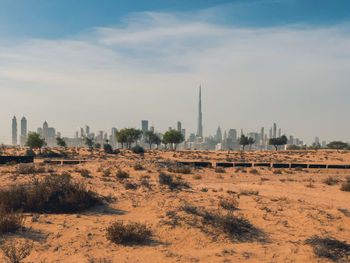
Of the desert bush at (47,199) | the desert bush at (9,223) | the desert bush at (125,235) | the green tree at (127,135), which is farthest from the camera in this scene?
the green tree at (127,135)

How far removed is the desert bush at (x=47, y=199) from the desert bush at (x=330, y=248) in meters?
8.96

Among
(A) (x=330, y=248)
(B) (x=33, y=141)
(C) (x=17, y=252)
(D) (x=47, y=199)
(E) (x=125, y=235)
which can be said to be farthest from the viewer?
(B) (x=33, y=141)

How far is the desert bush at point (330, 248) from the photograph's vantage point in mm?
7789

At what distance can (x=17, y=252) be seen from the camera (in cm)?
744

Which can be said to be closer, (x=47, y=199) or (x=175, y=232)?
(x=175, y=232)

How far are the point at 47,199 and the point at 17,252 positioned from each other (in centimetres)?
406

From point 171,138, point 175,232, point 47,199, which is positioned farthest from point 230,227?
point 171,138

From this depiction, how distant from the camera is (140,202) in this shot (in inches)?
512

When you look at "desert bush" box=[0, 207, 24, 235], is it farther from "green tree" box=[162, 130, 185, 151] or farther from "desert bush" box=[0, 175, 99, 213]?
"green tree" box=[162, 130, 185, 151]

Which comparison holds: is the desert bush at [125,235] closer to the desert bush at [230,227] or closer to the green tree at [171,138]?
the desert bush at [230,227]

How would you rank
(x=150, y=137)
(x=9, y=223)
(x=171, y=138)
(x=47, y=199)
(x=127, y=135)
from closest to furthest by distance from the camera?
(x=9, y=223)
(x=47, y=199)
(x=127, y=135)
(x=171, y=138)
(x=150, y=137)

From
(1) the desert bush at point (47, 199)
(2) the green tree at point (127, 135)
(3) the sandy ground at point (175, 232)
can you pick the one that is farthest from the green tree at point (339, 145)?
(1) the desert bush at point (47, 199)

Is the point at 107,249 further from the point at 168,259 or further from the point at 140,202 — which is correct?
the point at 140,202

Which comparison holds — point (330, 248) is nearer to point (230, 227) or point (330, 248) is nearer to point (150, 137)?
point (230, 227)
